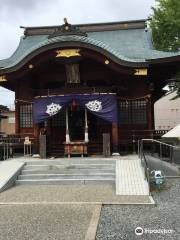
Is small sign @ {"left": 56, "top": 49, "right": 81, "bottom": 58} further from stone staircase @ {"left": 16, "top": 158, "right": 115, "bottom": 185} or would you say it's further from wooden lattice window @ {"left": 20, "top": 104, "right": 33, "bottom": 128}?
stone staircase @ {"left": 16, "top": 158, "right": 115, "bottom": 185}

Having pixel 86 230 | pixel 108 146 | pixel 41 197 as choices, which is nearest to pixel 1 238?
pixel 86 230

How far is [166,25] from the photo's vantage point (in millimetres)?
19438

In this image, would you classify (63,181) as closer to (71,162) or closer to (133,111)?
(71,162)

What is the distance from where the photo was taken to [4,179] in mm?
11312

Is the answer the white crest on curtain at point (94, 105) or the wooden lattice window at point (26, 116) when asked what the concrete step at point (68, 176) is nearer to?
the white crest on curtain at point (94, 105)

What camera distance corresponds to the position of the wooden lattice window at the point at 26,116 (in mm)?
17078

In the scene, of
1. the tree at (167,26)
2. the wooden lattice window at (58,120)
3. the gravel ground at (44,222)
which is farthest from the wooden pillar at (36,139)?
the tree at (167,26)

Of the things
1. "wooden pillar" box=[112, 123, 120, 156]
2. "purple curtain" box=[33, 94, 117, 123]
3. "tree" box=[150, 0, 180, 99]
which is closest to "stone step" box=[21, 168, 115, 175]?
"wooden pillar" box=[112, 123, 120, 156]

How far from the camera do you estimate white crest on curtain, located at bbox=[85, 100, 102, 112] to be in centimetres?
1485

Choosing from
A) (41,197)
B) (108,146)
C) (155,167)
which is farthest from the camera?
(108,146)

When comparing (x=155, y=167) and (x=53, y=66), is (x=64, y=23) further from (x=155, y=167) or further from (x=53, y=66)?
(x=155, y=167)

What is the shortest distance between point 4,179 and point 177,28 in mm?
12124

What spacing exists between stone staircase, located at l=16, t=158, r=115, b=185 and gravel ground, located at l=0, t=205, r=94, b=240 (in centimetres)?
312

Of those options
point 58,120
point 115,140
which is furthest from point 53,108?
point 115,140
